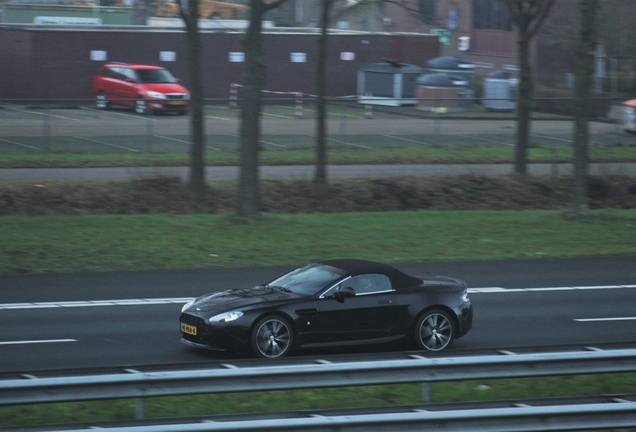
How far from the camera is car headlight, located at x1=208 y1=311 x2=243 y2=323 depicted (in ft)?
32.2

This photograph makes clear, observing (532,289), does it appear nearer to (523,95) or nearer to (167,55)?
(523,95)

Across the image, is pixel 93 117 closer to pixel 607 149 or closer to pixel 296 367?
pixel 607 149

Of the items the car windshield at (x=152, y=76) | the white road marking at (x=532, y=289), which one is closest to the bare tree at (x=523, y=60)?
the white road marking at (x=532, y=289)

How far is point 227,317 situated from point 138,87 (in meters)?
31.9

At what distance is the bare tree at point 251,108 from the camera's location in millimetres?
19250

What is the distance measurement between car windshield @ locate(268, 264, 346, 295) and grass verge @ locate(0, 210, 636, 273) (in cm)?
559

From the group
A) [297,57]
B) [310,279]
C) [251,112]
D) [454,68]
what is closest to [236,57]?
[297,57]

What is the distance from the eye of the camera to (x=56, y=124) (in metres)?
30.9

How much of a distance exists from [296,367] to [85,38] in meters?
42.0

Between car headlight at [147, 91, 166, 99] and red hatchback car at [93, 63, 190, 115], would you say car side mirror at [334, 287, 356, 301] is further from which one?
car headlight at [147, 91, 166, 99]

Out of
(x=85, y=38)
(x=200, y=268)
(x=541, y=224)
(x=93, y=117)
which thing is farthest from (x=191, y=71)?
(x=85, y=38)

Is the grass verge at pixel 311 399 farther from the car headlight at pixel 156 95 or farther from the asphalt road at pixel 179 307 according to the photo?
the car headlight at pixel 156 95

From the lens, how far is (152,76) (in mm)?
A: 41000

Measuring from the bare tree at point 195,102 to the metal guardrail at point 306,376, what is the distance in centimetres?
1558
